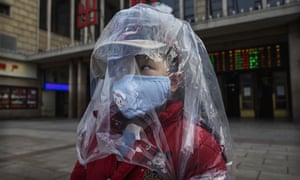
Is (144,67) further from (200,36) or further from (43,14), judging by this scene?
(43,14)

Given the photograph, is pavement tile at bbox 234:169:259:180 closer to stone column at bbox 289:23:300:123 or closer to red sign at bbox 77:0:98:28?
stone column at bbox 289:23:300:123

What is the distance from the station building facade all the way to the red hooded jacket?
10.8 meters

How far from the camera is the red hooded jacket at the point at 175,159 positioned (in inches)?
43.0

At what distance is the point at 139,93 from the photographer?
3.63ft

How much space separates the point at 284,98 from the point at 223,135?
14.4 metres

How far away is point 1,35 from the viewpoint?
17.0 m

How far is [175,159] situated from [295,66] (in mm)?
11748

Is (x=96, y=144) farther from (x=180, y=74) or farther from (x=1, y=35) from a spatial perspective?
(x=1, y=35)

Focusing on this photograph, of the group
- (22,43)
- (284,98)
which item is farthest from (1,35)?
(284,98)

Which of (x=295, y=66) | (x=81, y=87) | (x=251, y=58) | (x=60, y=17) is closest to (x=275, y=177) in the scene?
(x=295, y=66)

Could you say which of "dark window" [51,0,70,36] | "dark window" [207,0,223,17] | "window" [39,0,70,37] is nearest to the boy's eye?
"dark window" [207,0,223,17]

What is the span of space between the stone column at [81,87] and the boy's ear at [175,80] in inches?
637

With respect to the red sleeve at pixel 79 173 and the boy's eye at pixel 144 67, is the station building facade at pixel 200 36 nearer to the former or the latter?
the boy's eye at pixel 144 67

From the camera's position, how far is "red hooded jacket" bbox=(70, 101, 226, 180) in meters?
1.09
